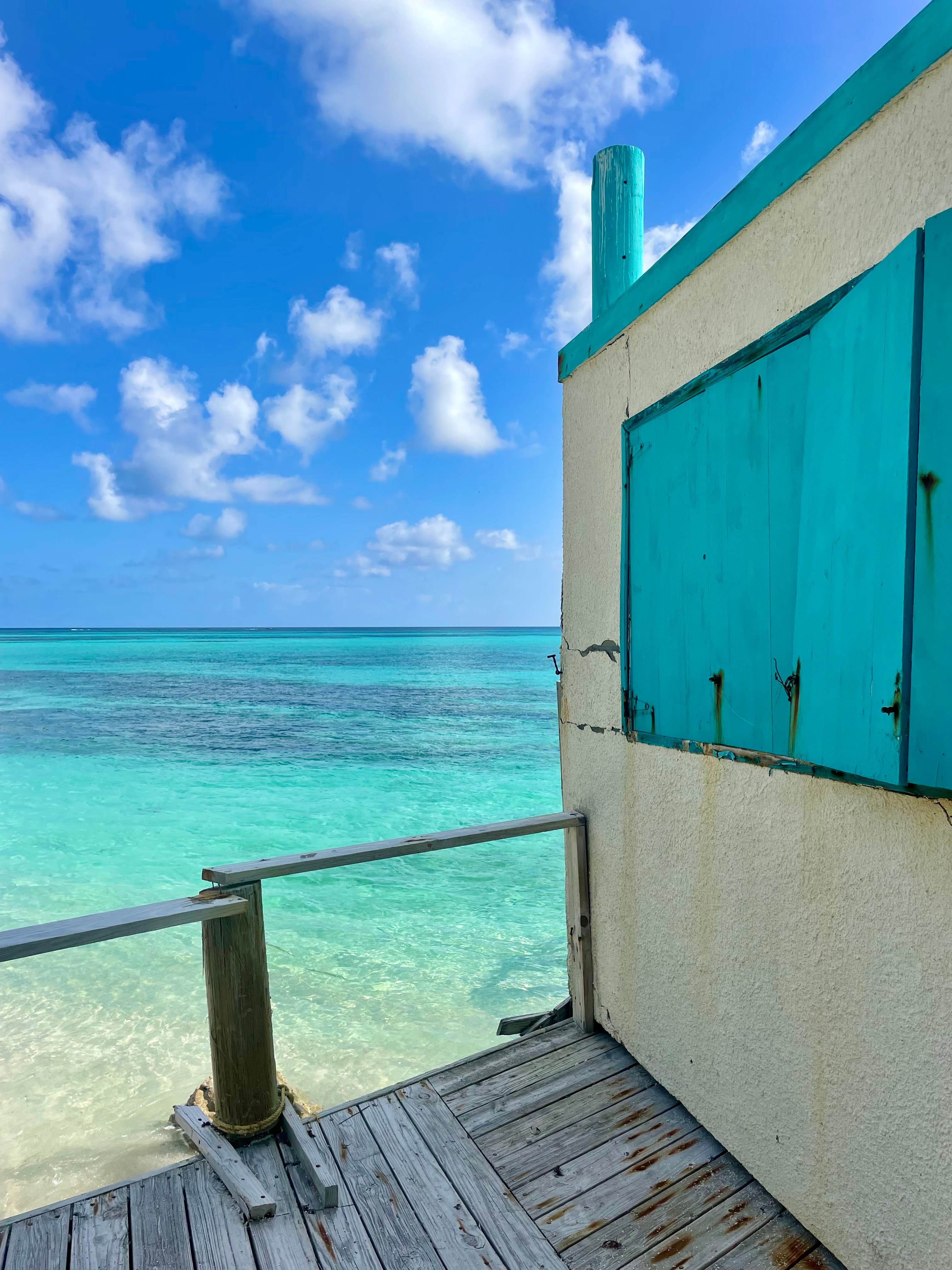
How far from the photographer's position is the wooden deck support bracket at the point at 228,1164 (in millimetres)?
1893

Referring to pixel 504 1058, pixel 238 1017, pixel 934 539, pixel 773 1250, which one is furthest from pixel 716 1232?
pixel 934 539

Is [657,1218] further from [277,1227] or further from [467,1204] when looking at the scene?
[277,1227]

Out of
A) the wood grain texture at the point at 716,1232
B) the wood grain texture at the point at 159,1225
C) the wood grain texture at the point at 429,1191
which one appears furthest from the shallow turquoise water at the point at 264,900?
the wood grain texture at the point at 716,1232

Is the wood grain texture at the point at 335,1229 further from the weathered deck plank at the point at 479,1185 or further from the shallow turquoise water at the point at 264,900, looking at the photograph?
A: the shallow turquoise water at the point at 264,900

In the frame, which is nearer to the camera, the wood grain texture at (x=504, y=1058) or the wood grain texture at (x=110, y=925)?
the wood grain texture at (x=110, y=925)

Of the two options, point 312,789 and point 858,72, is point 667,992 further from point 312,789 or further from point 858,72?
point 312,789

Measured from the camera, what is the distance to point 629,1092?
2.45 m

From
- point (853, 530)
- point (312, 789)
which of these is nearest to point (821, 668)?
point (853, 530)

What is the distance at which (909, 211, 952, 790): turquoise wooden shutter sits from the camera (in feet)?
4.14

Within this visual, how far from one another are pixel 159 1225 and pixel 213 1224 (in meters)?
0.14

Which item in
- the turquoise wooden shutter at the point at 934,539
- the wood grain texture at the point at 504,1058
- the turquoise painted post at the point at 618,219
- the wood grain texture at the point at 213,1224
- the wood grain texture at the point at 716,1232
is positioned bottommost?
the wood grain texture at the point at 504,1058

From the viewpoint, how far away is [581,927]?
2875mm

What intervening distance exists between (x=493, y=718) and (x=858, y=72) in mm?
23599

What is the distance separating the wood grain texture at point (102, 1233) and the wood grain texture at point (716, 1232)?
4.27 ft
